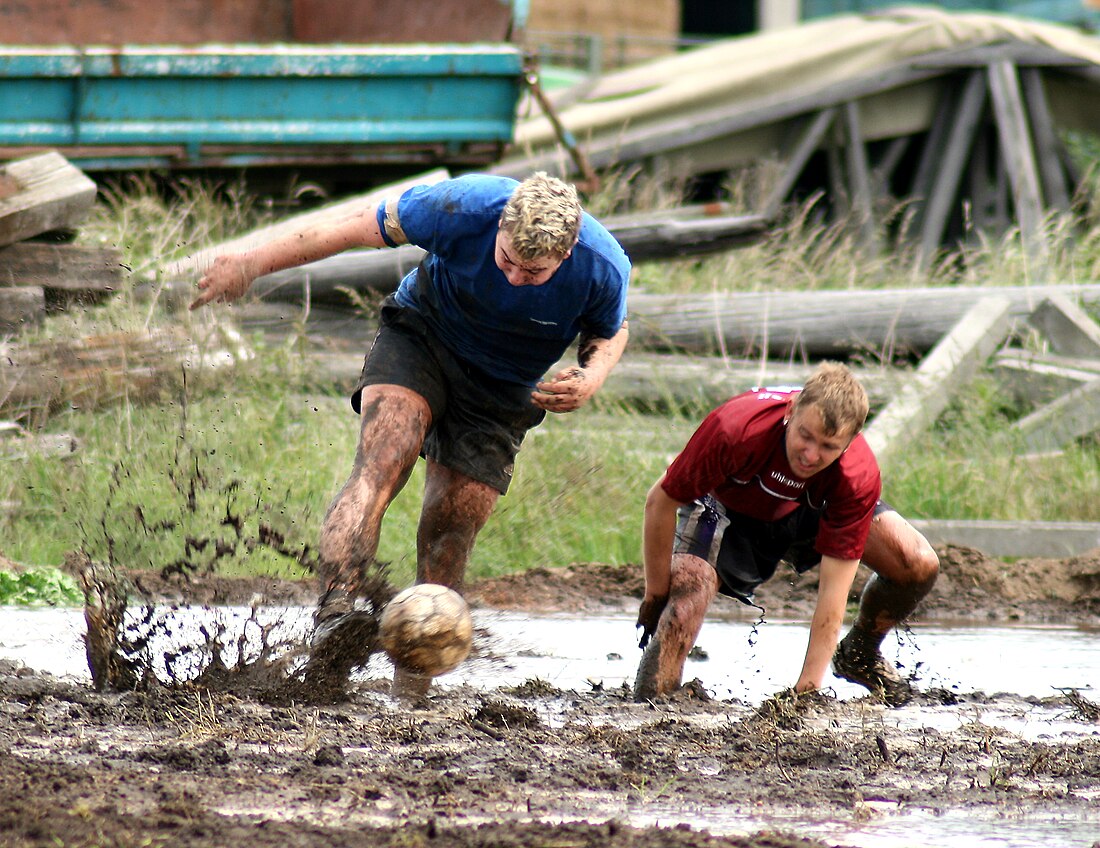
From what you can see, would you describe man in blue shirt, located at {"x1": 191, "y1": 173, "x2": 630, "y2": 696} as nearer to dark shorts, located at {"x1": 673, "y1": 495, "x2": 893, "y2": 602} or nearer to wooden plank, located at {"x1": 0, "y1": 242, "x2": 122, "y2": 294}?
dark shorts, located at {"x1": 673, "y1": 495, "x2": 893, "y2": 602}

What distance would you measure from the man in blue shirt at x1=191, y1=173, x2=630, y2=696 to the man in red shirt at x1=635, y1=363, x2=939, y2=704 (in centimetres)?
51

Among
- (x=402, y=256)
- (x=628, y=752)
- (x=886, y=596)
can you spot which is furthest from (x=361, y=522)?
(x=402, y=256)

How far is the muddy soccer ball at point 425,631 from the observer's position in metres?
4.36

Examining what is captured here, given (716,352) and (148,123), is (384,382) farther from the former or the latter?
(148,123)

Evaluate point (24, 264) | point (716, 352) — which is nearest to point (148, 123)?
point (24, 264)

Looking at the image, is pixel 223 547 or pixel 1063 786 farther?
pixel 223 547

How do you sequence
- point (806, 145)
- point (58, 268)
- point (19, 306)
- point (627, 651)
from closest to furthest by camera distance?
point (627, 651) → point (19, 306) → point (58, 268) → point (806, 145)

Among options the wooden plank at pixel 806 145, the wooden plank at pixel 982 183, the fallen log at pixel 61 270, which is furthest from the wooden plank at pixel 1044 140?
the fallen log at pixel 61 270

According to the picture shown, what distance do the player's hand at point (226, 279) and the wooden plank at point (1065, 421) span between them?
5845mm

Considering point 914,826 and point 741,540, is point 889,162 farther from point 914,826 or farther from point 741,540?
point 914,826

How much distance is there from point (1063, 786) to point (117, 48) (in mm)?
8906

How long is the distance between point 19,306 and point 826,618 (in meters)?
4.81

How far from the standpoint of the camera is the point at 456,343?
205 inches

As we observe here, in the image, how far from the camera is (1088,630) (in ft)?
22.4
